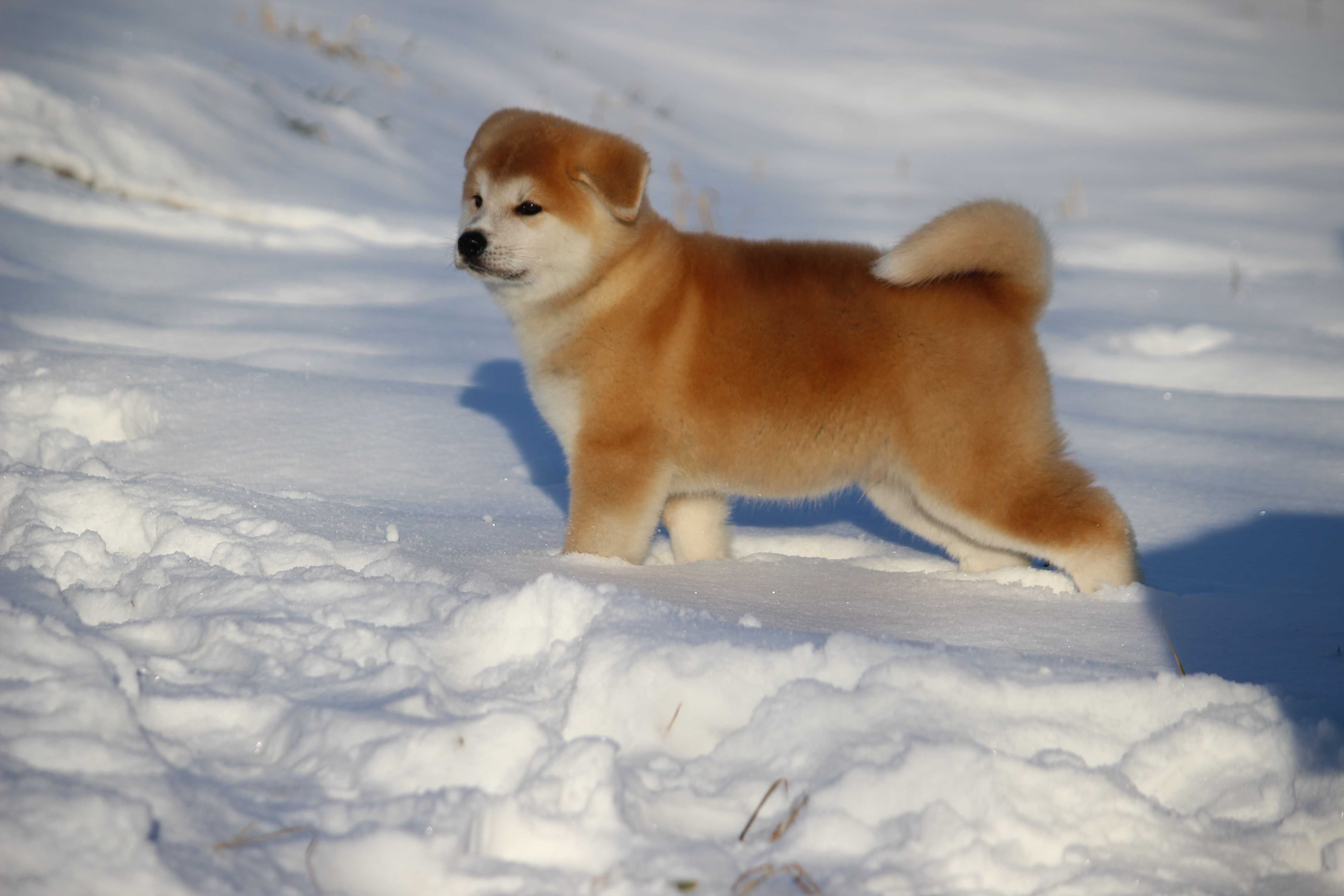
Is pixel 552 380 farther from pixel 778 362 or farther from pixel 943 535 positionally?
pixel 943 535

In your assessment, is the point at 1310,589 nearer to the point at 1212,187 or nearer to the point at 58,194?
the point at 58,194

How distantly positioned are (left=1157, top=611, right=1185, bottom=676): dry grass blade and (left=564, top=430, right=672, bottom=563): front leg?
1218 mm

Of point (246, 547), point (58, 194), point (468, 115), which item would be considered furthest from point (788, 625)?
point (468, 115)

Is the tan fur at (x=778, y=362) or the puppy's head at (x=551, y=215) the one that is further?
the puppy's head at (x=551, y=215)

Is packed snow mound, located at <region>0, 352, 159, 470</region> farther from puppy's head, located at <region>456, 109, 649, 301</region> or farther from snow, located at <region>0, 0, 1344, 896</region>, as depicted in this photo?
puppy's head, located at <region>456, 109, 649, 301</region>

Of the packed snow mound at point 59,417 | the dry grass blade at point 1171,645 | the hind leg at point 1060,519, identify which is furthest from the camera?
the packed snow mound at point 59,417

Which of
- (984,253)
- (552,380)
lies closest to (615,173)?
(552,380)

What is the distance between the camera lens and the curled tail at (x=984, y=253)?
2.64 m

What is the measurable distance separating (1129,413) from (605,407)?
2.44m

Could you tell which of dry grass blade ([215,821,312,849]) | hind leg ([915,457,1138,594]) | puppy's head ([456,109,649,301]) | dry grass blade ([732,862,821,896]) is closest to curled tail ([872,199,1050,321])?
hind leg ([915,457,1138,594])

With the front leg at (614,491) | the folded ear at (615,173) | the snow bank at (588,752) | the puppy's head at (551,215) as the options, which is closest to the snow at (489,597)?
the snow bank at (588,752)

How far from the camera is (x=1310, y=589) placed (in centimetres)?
273

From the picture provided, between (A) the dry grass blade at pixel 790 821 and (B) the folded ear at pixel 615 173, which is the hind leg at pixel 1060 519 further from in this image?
(A) the dry grass blade at pixel 790 821

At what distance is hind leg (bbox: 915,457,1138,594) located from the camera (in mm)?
2611
